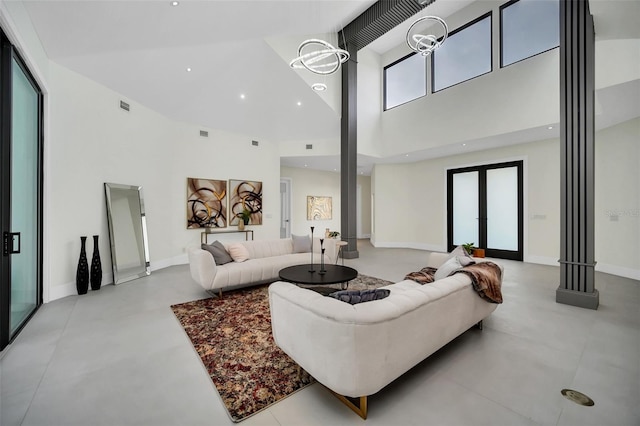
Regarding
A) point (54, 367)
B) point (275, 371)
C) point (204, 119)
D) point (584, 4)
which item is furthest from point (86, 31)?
point (584, 4)

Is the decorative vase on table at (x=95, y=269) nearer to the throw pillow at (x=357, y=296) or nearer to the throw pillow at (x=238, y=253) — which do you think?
the throw pillow at (x=238, y=253)

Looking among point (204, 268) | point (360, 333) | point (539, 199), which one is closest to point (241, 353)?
point (360, 333)

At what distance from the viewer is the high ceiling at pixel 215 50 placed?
11.0 ft

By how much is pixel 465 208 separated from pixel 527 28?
4171 mm

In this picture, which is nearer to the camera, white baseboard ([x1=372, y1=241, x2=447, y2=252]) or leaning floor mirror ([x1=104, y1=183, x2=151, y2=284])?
leaning floor mirror ([x1=104, y1=183, x2=151, y2=284])

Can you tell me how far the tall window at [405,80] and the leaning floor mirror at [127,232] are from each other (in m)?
6.81

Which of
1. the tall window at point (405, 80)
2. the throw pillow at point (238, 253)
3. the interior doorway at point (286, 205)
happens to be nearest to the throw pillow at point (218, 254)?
the throw pillow at point (238, 253)

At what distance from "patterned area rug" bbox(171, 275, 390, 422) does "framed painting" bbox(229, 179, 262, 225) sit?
11.8 ft

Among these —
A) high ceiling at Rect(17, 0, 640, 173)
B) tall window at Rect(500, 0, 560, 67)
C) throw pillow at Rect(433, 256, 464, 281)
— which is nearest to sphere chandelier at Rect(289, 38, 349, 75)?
high ceiling at Rect(17, 0, 640, 173)

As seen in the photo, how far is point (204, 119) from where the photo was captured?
6.31 m

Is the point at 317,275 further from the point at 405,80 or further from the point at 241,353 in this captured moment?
the point at 405,80

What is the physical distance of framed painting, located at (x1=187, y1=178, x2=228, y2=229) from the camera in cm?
632

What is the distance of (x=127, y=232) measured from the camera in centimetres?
486

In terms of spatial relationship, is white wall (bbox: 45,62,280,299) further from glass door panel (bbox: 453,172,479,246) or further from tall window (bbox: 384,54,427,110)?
glass door panel (bbox: 453,172,479,246)
